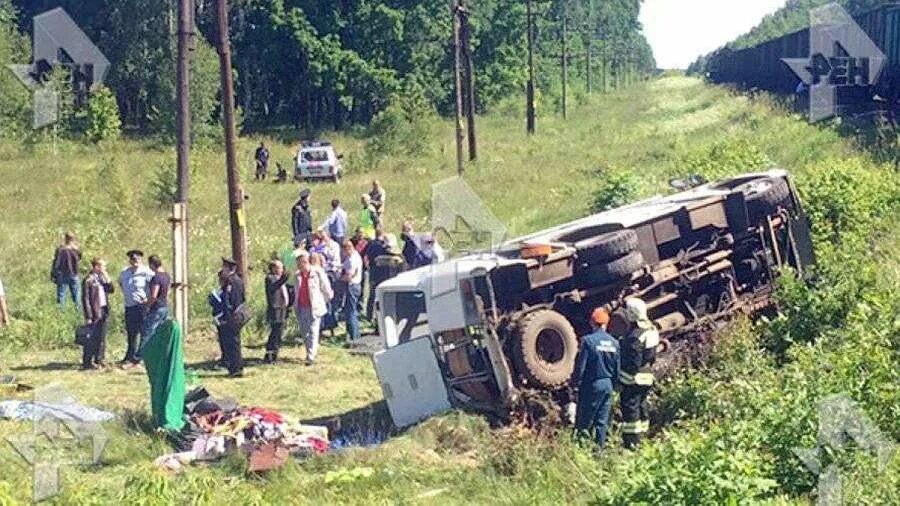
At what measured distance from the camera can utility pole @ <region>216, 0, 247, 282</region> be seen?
15.8m

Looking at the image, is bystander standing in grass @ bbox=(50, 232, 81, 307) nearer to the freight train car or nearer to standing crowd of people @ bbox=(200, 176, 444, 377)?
standing crowd of people @ bbox=(200, 176, 444, 377)

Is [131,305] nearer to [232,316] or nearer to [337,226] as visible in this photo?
[232,316]

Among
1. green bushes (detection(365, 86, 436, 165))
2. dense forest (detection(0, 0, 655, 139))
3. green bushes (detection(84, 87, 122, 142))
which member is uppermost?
dense forest (detection(0, 0, 655, 139))

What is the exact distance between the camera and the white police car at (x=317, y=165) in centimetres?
3534

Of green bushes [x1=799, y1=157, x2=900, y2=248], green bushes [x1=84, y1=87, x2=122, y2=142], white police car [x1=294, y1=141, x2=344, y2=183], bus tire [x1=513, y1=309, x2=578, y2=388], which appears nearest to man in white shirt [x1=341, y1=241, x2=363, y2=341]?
bus tire [x1=513, y1=309, x2=578, y2=388]

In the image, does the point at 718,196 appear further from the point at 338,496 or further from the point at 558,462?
the point at 338,496

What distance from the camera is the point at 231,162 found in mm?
16062

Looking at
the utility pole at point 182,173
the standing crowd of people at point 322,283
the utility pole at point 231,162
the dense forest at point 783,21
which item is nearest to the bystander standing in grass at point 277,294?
the standing crowd of people at point 322,283

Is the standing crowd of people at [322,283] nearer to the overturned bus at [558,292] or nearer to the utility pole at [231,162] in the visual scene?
the utility pole at [231,162]

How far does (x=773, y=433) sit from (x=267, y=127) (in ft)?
190

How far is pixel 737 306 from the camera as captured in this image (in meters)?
10.6

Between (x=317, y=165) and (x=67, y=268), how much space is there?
19125 mm

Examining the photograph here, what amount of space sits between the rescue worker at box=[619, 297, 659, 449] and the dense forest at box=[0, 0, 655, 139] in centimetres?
4081

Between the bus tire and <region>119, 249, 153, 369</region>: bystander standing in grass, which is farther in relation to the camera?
<region>119, 249, 153, 369</region>: bystander standing in grass
